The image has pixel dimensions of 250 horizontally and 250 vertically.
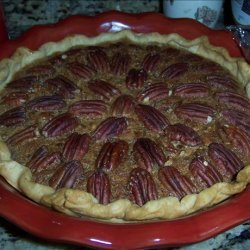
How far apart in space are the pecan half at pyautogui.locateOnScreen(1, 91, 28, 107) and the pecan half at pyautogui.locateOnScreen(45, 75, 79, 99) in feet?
0.30

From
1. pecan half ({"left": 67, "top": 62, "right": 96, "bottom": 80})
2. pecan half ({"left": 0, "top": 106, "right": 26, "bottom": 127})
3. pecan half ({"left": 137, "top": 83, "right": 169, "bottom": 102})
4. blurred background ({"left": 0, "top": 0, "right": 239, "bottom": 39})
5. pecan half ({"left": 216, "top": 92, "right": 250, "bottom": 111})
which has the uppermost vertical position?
pecan half ({"left": 67, "top": 62, "right": 96, "bottom": 80})

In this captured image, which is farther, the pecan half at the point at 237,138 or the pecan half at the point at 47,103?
the pecan half at the point at 47,103

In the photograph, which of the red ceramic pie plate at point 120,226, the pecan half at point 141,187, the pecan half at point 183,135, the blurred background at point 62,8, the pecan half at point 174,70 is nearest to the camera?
the red ceramic pie plate at point 120,226

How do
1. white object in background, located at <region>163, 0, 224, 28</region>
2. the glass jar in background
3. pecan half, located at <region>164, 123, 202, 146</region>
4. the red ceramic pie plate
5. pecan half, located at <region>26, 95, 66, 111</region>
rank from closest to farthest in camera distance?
the red ceramic pie plate < pecan half, located at <region>164, 123, 202, 146</region> < pecan half, located at <region>26, 95, 66, 111</region> < the glass jar in background < white object in background, located at <region>163, 0, 224, 28</region>

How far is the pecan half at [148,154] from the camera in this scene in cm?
118

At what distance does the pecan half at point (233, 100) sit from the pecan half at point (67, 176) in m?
0.49

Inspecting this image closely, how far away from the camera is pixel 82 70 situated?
147cm

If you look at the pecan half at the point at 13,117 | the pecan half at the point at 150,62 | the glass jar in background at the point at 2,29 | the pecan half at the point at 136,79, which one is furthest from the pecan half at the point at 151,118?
the glass jar in background at the point at 2,29

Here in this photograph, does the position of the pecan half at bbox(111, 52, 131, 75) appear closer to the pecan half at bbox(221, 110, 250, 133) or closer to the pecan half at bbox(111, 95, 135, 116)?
the pecan half at bbox(111, 95, 135, 116)

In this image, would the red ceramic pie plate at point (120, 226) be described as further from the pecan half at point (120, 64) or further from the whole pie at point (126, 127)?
the pecan half at point (120, 64)

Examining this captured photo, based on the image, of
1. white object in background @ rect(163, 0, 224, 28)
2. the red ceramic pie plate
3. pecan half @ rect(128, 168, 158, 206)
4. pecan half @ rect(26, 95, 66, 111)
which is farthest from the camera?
white object in background @ rect(163, 0, 224, 28)

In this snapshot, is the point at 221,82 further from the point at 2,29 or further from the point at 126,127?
the point at 2,29

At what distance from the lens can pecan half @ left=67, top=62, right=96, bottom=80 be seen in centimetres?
146

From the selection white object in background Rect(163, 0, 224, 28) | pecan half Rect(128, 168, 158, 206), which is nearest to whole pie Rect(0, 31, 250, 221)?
pecan half Rect(128, 168, 158, 206)
